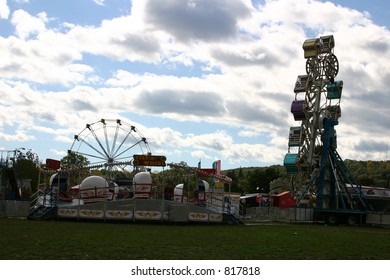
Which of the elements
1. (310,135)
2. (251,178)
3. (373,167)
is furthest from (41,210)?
(373,167)

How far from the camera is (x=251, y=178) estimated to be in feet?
424

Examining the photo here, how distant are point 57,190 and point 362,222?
27675mm

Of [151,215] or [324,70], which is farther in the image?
[324,70]

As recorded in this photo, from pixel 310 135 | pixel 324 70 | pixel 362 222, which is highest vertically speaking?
pixel 324 70

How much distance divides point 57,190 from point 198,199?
10409mm

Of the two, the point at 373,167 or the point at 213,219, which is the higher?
the point at 373,167

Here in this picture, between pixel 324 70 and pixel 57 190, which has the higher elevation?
pixel 324 70

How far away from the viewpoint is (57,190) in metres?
39.2

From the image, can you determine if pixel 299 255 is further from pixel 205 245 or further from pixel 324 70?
pixel 324 70

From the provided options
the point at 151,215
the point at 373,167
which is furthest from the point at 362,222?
the point at 373,167

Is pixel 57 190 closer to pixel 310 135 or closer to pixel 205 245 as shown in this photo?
pixel 205 245
